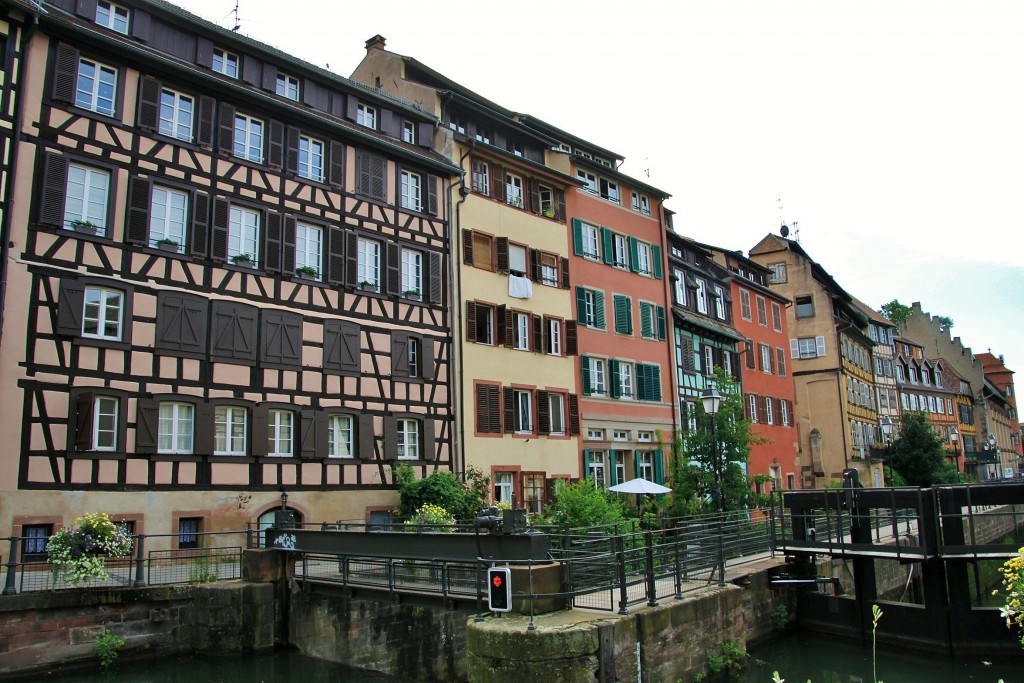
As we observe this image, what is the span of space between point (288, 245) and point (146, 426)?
6.28m

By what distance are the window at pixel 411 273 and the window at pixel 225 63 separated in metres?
6.91

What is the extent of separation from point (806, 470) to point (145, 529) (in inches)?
1512

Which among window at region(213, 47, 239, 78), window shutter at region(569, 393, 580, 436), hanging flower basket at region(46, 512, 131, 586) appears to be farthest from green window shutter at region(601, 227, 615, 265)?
hanging flower basket at region(46, 512, 131, 586)

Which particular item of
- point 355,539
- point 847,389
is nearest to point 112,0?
point 355,539

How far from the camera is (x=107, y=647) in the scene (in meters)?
16.0

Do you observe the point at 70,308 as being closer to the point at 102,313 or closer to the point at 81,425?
the point at 102,313

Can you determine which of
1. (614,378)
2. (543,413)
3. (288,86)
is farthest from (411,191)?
(614,378)

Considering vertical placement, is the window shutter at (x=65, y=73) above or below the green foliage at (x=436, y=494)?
above

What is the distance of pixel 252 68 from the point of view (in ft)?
76.0

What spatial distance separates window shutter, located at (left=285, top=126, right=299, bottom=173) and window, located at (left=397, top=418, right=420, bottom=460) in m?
7.71

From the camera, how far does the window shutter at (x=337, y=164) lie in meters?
24.6

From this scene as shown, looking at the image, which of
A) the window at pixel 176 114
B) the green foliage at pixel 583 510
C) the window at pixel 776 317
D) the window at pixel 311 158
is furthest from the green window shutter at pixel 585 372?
the window at pixel 776 317

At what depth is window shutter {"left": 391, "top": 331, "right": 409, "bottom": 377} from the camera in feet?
82.4

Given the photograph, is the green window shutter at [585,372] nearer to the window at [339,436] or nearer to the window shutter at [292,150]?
the window at [339,436]
